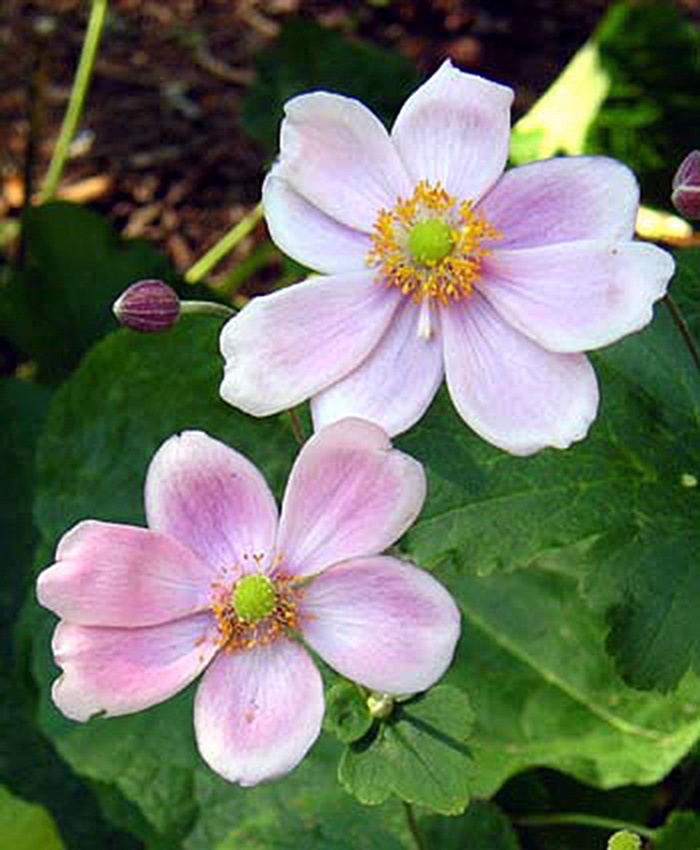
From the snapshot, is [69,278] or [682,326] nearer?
[682,326]

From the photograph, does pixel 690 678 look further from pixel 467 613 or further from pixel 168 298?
pixel 168 298

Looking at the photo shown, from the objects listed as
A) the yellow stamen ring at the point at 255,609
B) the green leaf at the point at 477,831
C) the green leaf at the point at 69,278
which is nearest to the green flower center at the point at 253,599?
the yellow stamen ring at the point at 255,609

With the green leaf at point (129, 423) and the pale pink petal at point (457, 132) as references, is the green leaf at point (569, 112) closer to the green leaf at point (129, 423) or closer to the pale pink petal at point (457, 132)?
the green leaf at point (129, 423)

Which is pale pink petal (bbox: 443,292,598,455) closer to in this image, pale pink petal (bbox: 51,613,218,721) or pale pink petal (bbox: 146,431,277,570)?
pale pink petal (bbox: 146,431,277,570)

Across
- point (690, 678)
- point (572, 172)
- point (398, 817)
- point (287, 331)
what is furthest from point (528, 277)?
point (398, 817)

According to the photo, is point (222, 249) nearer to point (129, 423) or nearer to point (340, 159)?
point (129, 423)

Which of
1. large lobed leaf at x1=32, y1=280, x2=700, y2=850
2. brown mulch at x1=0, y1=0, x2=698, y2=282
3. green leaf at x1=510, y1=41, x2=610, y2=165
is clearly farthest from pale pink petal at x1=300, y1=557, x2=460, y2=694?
brown mulch at x1=0, y1=0, x2=698, y2=282

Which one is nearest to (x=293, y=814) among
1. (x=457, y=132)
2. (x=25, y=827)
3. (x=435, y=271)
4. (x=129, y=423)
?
(x=25, y=827)
